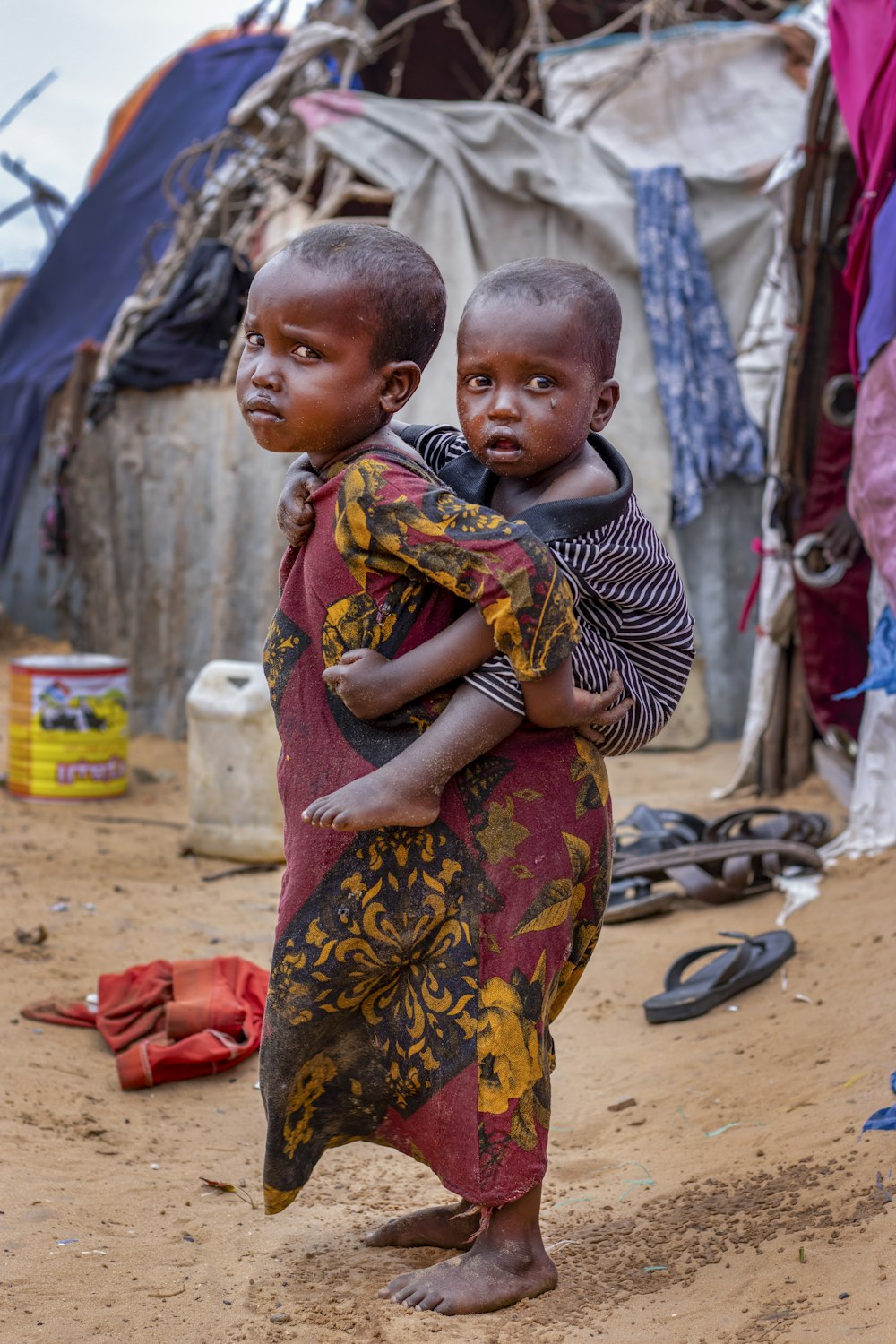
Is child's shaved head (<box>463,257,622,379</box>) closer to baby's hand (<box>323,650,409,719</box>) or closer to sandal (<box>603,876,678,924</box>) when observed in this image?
baby's hand (<box>323,650,409,719</box>)

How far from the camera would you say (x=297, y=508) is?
6.38ft

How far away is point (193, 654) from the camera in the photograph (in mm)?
7246

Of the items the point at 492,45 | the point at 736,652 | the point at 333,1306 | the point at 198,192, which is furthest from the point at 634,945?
the point at 492,45

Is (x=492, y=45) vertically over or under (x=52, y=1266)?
over

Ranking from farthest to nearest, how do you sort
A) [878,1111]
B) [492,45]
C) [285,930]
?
[492,45]
[878,1111]
[285,930]

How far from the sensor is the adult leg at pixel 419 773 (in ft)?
5.81

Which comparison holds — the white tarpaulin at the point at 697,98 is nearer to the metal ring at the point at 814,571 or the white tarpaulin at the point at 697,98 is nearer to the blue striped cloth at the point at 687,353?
the blue striped cloth at the point at 687,353

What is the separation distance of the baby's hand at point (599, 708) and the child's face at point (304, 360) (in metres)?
0.50

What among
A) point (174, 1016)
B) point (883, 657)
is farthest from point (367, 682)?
point (883, 657)

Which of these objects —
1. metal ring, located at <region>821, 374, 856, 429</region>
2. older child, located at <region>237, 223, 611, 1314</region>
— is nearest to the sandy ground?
older child, located at <region>237, 223, 611, 1314</region>

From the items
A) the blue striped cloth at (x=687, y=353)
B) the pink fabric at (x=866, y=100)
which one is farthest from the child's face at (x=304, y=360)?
the blue striped cloth at (x=687, y=353)

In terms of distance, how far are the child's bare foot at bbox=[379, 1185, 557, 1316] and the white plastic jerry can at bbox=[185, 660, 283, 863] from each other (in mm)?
3181

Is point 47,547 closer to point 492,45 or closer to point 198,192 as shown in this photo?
point 198,192

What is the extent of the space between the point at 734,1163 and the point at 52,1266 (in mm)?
1270
